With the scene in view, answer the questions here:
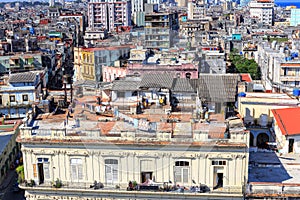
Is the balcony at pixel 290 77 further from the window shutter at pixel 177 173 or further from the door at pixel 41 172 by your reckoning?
the door at pixel 41 172

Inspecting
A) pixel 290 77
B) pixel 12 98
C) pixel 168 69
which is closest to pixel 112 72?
pixel 168 69

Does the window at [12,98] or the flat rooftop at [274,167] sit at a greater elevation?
the window at [12,98]

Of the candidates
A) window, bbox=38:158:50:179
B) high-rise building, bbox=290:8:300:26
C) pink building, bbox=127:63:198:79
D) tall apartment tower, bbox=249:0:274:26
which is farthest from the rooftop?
tall apartment tower, bbox=249:0:274:26

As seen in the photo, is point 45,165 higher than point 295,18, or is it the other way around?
point 295,18

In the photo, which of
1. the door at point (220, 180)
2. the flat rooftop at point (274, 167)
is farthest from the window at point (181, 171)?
the flat rooftop at point (274, 167)

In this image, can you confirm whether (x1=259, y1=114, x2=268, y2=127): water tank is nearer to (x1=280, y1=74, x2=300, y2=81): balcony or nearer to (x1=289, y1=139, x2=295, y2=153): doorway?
(x1=289, y1=139, x2=295, y2=153): doorway

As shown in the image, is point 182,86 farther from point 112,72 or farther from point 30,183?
point 112,72
